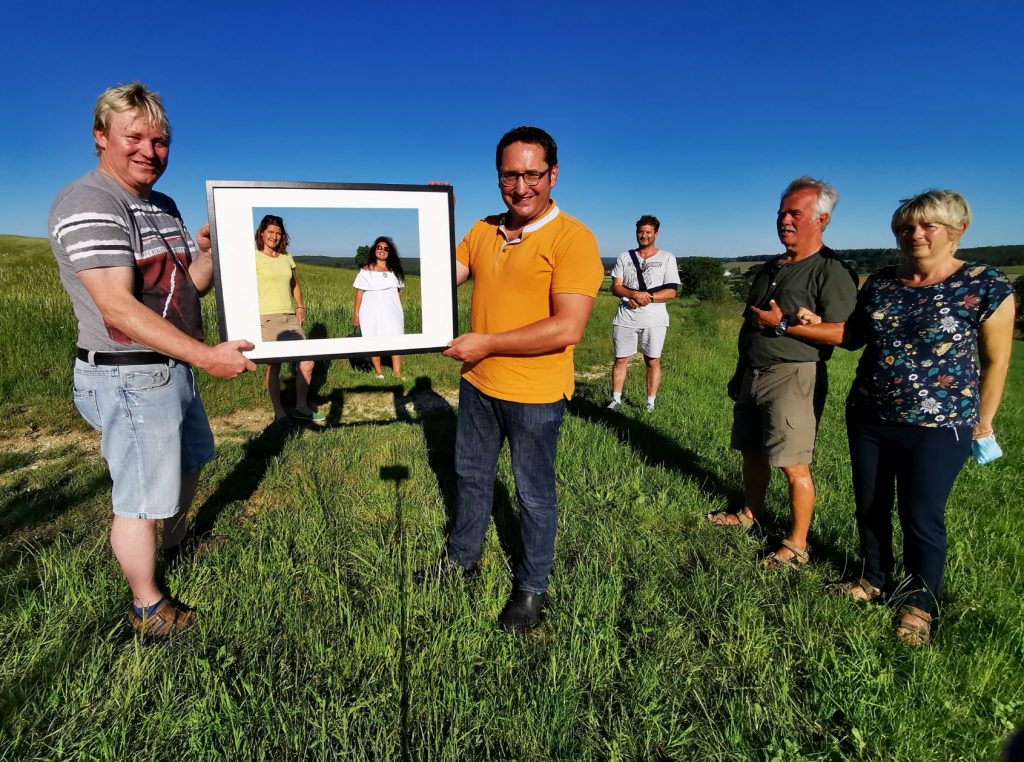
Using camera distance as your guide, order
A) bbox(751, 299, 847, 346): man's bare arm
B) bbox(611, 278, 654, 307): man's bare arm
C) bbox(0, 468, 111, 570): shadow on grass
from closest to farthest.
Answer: bbox(751, 299, 847, 346): man's bare arm, bbox(0, 468, 111, 570): shadow on grass, bbox(611, 278, 654, 307): man's bare arm

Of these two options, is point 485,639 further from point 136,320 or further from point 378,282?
point 378,282

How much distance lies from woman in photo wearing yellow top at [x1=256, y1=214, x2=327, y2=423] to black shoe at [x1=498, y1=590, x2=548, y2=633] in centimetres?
237

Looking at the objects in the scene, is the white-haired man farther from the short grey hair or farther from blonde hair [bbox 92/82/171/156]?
blonde hair [bbox 92/82/171/156]

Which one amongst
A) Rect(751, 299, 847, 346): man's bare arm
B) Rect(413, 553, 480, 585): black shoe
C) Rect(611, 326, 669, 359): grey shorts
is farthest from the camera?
Rect(611, 326, 669, 359): grey shorts

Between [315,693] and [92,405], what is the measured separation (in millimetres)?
1493

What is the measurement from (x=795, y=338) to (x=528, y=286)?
1.70 metres

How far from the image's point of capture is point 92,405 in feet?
7.20

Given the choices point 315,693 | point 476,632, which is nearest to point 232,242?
point 315,693

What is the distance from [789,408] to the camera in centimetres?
305

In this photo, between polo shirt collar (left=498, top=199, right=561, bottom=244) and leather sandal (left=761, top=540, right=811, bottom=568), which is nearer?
polo shirt collar (left=498, top=199, right=561, bottom=244)

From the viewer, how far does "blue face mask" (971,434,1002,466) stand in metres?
2.47

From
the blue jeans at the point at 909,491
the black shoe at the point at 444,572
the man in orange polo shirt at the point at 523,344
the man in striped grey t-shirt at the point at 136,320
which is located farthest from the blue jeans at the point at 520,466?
the blue jeans at the point at 909,491

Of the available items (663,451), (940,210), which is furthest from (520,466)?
(663,451)

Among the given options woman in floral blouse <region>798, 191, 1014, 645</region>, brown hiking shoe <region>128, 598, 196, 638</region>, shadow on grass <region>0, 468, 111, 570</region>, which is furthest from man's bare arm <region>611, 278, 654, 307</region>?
shadow on grass <region>0, 468, 111, 570</region>
